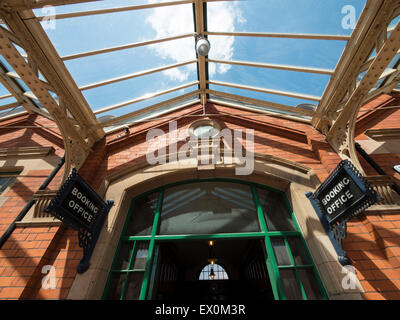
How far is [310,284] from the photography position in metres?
2.69

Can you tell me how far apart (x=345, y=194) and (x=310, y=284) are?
4.60ft

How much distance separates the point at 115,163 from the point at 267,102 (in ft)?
12.7

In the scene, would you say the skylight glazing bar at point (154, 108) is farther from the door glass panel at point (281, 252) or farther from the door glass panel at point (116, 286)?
the door glass panel at point (281, 252)

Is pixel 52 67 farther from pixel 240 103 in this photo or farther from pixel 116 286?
pixel 240 103

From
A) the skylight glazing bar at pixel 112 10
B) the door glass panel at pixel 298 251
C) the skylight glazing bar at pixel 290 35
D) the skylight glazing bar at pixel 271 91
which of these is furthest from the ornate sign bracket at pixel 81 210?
the skylight glazing bar at pixel 271 91

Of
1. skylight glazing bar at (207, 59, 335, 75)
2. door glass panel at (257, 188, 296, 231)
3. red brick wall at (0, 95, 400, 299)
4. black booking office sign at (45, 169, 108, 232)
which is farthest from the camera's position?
skylight glazing bar at (207, 59, 335, 75)

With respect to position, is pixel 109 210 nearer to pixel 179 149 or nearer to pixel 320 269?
pixel 179 149

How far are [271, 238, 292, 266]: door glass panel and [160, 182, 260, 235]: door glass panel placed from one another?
369 mm

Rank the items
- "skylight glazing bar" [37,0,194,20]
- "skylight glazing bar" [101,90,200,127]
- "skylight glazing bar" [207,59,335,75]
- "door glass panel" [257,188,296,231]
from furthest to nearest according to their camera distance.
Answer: "skylight glazing bar" [101,90,200,127] < "skylight glazing bar" [207,59,335,75] < "door glass panel" [257,188,296,231] < "skylight glazing bar" [37,0,194,20]

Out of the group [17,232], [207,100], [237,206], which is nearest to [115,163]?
[17,232]

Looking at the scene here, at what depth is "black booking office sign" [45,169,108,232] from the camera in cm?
228

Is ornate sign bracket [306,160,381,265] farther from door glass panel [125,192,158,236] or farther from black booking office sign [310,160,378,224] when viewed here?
door glass panel [125,192,158,236]

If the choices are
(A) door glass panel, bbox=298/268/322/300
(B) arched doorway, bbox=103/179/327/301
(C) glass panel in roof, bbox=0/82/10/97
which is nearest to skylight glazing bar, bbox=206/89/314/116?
(B) arched doorway, bbox=103/179/327/301

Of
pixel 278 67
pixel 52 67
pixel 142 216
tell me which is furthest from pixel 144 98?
pixel 278 67
